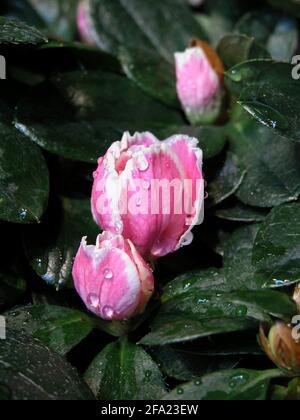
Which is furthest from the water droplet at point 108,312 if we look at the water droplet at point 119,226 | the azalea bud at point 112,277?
the water droplet at point 119,226

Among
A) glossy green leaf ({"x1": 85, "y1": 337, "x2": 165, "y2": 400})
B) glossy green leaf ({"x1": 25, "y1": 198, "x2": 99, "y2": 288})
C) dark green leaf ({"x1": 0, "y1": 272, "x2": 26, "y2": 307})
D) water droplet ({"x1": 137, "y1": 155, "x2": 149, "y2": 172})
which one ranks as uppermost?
water droplet ({"x1": 137, "y1": 155, "x2": 149, "y2": 172})

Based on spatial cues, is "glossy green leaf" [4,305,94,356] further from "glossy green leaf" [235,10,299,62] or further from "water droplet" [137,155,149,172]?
"glossy green leaf" [235,10,299,62]

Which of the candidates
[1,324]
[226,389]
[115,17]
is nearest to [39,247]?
[1,324]

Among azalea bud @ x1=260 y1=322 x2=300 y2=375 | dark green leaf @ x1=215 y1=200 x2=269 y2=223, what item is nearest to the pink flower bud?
dark green leaf @ x1=215 y1=200 x2=269 y2=223

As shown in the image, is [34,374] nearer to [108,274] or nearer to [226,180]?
[108,274]

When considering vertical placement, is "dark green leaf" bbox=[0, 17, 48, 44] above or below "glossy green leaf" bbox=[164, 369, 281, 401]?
above

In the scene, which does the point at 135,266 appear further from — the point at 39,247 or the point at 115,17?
the point at 115,17

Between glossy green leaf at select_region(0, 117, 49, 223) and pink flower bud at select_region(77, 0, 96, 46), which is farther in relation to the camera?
pink flower bud at select_region(77, 0, 96, 46)
